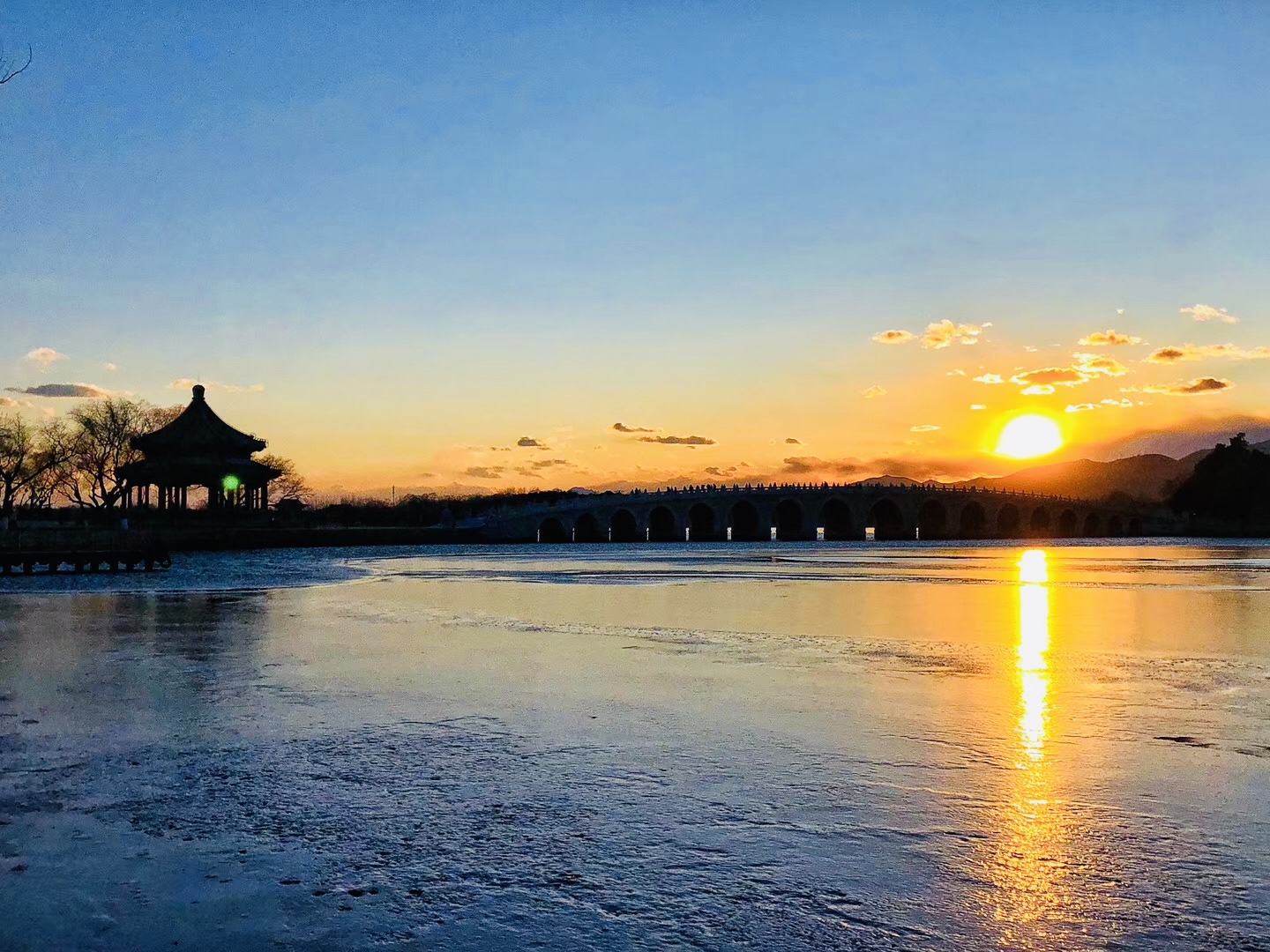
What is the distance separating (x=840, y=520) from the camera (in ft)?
496

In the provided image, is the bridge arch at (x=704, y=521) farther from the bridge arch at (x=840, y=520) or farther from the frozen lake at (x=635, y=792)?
the frozen lake at (x=635, y=792)

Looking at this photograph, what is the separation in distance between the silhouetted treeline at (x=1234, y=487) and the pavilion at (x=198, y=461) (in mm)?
118659

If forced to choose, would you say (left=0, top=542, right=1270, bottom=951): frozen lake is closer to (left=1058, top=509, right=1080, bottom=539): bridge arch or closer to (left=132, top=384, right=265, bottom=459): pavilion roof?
(left=132, top=384, right=265, bottom=459): pavilion roof

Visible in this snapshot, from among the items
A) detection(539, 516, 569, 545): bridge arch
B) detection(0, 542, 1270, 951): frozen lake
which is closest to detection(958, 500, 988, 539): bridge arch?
detection(539, 516, 569, 545): bridge arch

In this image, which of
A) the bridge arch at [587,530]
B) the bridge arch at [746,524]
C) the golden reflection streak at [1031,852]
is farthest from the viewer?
the bridge arch at [746,524]

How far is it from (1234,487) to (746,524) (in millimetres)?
62553

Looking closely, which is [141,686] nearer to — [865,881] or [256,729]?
[256,729]

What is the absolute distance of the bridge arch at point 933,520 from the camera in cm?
15438

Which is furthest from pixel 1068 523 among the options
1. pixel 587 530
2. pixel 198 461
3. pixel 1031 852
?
pixel 1031 852

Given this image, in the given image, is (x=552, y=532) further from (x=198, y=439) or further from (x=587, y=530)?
(x=198, y=439)

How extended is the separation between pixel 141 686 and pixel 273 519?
74.4 meters

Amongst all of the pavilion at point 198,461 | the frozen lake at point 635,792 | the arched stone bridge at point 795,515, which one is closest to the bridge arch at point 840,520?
the arched stone bridge at point 795,515

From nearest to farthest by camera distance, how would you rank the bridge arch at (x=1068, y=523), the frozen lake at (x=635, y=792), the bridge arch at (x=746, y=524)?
the frozen lake at (x=635, y=792), the bridge arch at (x=746, y=524), the bridge arch at (x=1068, y=523)

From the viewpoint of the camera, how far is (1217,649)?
1708 centimetres
